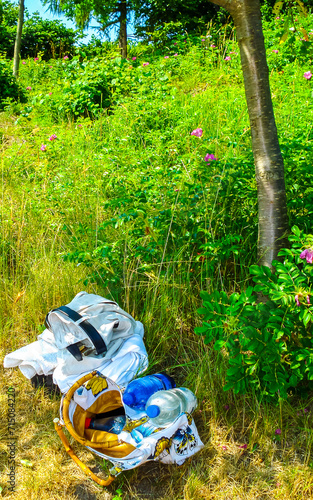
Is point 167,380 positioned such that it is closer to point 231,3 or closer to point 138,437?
point 138,437

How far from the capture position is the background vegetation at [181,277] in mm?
1765

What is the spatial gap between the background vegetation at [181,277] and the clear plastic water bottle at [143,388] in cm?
14

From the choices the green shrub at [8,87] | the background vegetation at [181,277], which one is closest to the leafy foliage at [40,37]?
the green shrub at [8,87]

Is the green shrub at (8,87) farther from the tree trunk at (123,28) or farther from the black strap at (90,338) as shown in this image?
the black strap at (90,338)

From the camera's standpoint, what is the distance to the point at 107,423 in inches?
80.0

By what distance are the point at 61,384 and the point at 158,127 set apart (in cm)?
289

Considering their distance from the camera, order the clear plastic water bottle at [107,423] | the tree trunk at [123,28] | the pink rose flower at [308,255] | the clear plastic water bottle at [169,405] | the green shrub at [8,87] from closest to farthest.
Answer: the pink rose flower at [308,255]
the clear plastic water bottle at [169,405]
the clear plastic water bottle at [107,423]
the green shrub at [8,87]
the tree trunk at [123,28]

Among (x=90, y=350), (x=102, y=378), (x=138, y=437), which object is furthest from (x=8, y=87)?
(x=138, y=437)

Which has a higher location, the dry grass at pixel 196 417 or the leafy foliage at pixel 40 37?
the leafy foliage at pixel 40 37

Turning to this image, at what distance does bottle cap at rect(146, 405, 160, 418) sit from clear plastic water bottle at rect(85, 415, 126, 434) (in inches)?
9.5

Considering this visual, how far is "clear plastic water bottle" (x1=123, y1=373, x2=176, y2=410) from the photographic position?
203 cm

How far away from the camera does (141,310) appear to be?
2578 mm

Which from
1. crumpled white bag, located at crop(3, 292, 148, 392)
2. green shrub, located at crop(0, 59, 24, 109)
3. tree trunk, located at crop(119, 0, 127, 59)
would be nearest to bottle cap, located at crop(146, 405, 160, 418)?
crumpled white bag, located at crop(3, 292, 148, 392)

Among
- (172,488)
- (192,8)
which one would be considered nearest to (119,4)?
(192,8)
